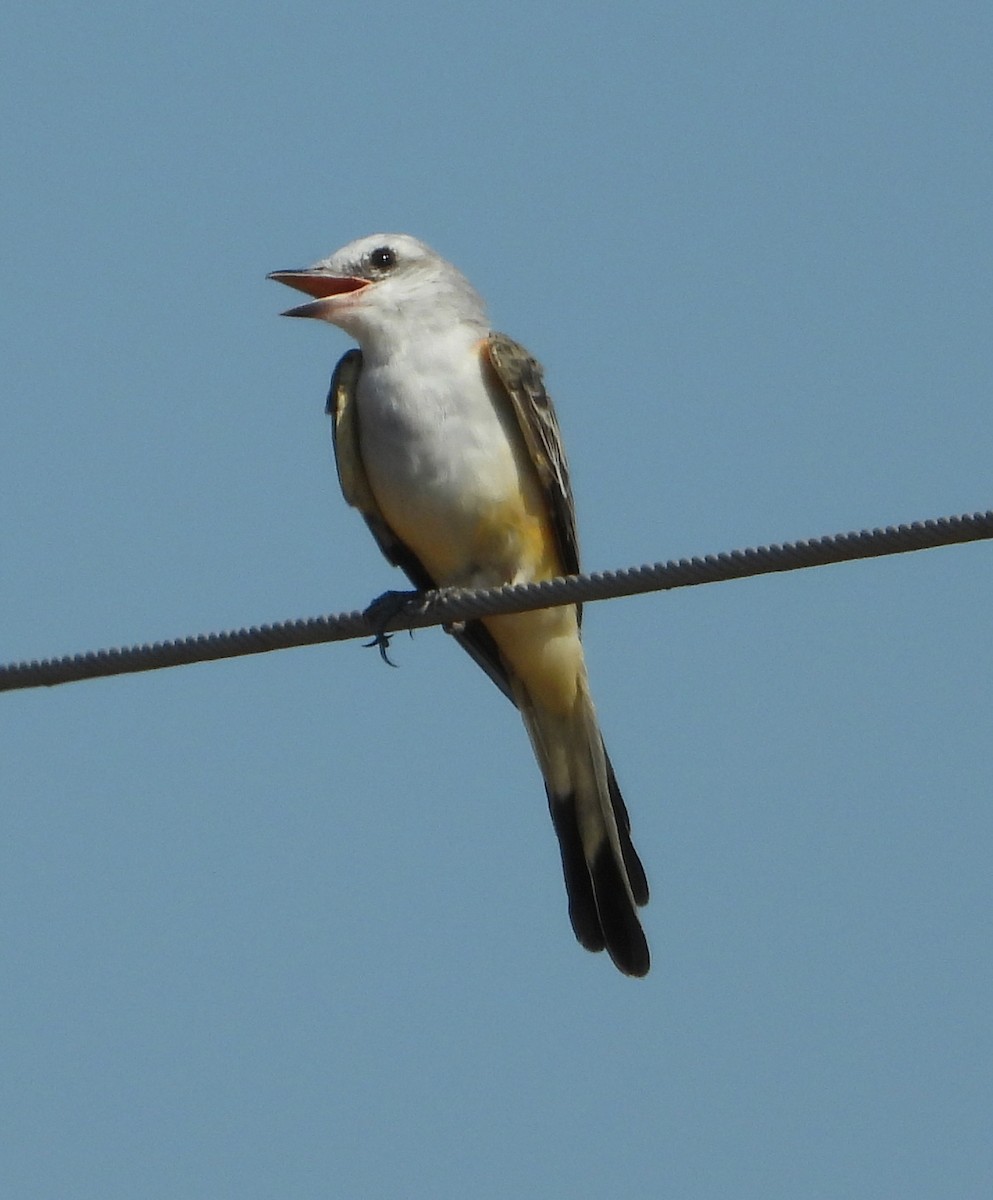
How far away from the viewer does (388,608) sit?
7.71 m

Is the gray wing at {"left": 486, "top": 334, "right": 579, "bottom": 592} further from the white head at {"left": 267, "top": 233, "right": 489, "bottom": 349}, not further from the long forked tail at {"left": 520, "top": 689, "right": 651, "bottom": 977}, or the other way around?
the long forked tail at {"left": 520, "top": 689, "right": 651, "bottom": 977}

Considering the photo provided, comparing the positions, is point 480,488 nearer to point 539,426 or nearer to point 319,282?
point 539,426

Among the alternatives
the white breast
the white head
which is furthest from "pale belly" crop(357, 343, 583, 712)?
the white head

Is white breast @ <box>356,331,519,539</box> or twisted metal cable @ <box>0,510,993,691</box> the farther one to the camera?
white breast @ <box>356,331,519,539</box>

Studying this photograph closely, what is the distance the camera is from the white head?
26.9 feet

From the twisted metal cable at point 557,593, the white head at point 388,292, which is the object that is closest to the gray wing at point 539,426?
the white head at point 388,292

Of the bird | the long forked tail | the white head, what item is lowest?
the long forked tail

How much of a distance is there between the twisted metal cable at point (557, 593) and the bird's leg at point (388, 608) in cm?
142

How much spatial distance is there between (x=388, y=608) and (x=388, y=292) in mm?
1428

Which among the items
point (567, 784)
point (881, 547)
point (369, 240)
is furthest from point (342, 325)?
point (881, 547)

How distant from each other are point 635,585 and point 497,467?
8.81 ft

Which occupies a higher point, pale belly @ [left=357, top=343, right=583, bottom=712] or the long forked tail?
pale belly @ [left=357, top=343, right=583, bottom=712]

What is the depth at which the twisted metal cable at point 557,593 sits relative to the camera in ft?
15.9

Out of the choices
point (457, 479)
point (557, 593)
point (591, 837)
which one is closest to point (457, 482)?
point (457, 479)
